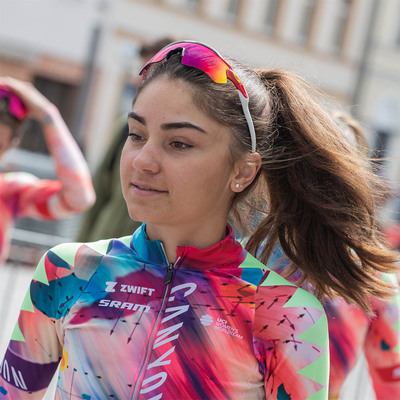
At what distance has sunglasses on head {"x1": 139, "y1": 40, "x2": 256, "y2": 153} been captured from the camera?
1.86m

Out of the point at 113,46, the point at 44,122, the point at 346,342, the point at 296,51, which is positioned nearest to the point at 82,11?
the point at 113,46

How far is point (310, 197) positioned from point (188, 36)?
17.2m

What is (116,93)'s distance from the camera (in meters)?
20.7

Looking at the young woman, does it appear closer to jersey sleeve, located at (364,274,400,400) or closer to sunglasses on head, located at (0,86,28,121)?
jersey sleeve, located at (364,274,400,400)

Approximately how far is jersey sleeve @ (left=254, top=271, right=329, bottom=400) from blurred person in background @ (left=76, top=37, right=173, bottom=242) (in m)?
1.96

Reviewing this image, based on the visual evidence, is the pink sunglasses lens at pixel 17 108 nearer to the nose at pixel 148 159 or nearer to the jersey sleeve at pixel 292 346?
the nose at pixel 148 159

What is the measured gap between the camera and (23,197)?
371 cm

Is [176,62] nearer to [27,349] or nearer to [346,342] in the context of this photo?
[27,349]

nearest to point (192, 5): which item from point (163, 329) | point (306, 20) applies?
point (306, 20)

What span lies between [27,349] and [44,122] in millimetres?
2106

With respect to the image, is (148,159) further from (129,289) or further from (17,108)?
(17,108)

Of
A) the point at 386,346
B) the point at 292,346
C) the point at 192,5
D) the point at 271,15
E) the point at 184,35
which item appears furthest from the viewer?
the point at 271,15

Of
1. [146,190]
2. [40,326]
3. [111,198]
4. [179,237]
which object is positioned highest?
[146,190]

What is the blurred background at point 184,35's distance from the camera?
800 inches
